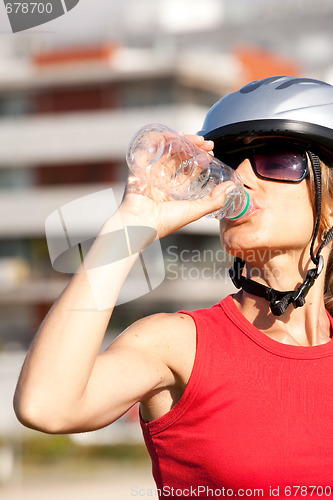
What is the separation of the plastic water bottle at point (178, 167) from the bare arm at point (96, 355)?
0.17m

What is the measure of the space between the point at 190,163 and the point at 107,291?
0.87 m

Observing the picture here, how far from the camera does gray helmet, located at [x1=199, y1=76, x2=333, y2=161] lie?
3398 millimetres

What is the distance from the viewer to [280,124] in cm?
340

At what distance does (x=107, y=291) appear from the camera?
2.43 m

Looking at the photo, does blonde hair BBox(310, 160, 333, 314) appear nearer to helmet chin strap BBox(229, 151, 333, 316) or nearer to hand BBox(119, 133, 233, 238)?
helmet chin strap BBox(229, 151, 333, 316)

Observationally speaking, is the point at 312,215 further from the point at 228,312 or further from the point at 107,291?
the point at 107,291

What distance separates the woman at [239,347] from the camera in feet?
7.85

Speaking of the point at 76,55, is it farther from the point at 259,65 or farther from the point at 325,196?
the point at 325,196

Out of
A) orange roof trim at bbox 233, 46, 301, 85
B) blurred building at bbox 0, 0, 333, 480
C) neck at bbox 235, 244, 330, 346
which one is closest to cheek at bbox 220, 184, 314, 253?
neck at bbox 235, 244, 330, 346

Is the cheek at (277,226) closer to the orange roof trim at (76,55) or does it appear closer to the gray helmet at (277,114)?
the gray helmet at (277,114)

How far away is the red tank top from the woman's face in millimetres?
404

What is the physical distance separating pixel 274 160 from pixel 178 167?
20.2 inches

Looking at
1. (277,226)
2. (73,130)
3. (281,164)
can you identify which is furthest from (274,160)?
(73,130)

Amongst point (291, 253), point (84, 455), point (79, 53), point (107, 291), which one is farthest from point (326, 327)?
point (79, 53)
